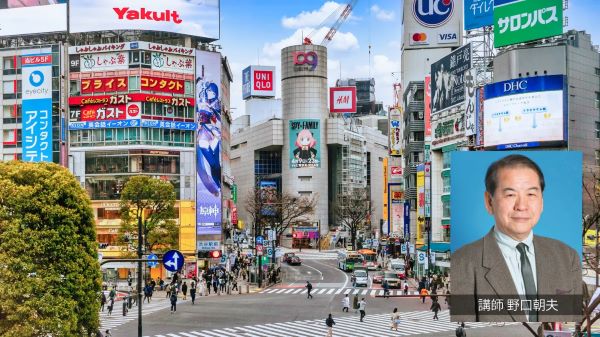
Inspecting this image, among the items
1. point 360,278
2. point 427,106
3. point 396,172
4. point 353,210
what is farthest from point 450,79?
point 353,210

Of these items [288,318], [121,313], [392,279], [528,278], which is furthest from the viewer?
[392,279]

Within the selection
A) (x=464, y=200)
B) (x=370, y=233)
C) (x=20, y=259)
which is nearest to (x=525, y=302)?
(x=464, y=200)

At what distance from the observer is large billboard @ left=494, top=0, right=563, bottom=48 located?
51375mm

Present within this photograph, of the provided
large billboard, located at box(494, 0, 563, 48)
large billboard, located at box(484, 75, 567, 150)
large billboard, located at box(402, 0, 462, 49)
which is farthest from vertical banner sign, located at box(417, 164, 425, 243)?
large billboard, located at box(402, 0, 462, 49)

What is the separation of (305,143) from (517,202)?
116709 millimetres

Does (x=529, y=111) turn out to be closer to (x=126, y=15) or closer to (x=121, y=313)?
(x=121, y=313)

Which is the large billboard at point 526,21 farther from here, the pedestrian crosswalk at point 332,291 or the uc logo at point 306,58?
the uc logo at point 306,58

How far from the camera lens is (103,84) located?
73938mm

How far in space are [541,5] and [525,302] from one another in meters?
36.3

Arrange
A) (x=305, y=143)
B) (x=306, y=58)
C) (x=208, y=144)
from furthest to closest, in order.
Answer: (x=305, y=143) → (x=306, y=58) → (x=208, y=144)

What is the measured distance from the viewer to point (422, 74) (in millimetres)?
106750

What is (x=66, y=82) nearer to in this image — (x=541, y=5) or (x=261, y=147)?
(x=541, y=5)

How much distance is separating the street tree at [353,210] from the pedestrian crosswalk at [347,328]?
76.6 meters

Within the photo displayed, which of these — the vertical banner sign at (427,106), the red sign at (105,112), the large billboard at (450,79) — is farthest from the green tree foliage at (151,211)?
the vertical banner sign at (427,106)
